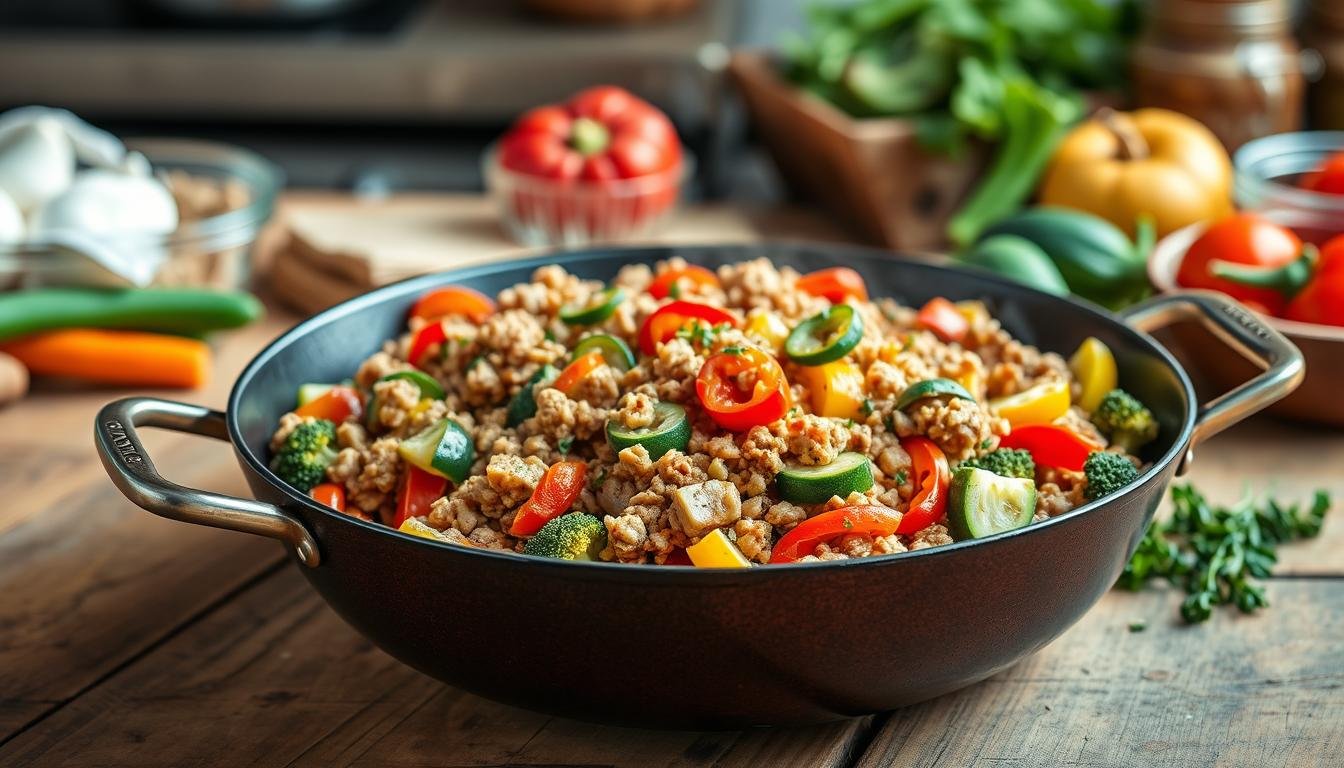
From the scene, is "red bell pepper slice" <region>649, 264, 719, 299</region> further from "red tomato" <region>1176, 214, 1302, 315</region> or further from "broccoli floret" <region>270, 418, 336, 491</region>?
"red tomato" <region>1176, 214, 1302, 315</region>

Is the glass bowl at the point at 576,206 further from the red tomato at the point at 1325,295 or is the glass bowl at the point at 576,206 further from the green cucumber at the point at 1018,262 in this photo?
the red tomato at the point at 1325,295

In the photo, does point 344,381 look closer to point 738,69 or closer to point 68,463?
point 68,463

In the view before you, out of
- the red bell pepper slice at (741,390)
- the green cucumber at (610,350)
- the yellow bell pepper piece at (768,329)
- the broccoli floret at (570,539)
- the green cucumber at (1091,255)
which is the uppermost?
the red bell pepper slice at (741,390)

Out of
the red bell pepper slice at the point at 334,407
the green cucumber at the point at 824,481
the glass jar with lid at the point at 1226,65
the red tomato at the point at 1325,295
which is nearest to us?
the green cucumber at the point at 824,481

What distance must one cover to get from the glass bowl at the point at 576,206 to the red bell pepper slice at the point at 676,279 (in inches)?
44.9

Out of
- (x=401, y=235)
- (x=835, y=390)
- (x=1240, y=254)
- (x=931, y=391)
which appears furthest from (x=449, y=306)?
(x=1240, y=254)

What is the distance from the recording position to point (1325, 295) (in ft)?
7.37

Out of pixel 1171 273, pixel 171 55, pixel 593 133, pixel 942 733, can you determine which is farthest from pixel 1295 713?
pixel 171 55

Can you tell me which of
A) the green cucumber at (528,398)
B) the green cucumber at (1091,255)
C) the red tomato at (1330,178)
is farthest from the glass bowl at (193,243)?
the red tomato at (1330,178)

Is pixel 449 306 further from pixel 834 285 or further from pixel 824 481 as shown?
pixel 824 481

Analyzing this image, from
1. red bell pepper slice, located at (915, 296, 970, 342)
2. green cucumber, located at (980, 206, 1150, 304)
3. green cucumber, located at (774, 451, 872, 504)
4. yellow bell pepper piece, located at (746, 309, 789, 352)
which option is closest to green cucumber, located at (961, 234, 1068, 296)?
green cucumber, located at (980, 206, 1150, 304)

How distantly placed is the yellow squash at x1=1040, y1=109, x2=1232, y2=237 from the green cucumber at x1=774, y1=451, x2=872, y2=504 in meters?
1.62

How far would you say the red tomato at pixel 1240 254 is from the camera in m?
2.35

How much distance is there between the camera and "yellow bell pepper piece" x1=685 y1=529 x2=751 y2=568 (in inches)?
55.1
